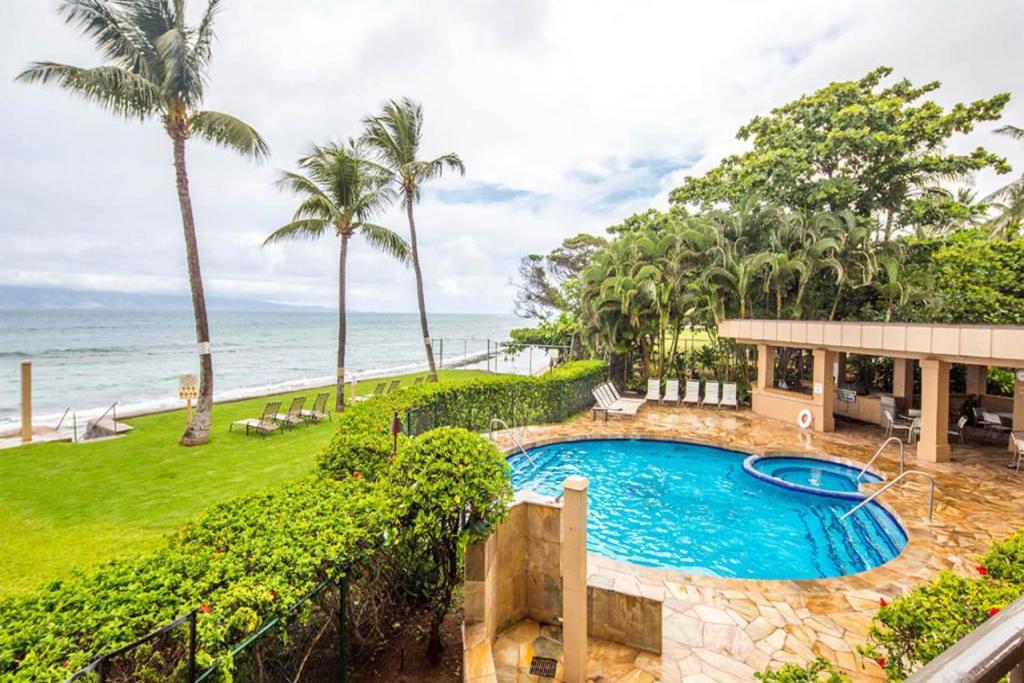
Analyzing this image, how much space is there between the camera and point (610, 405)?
14984mm

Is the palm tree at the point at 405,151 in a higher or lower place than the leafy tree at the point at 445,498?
higher

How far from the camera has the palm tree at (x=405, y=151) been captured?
16016mm

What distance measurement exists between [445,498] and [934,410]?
38.0ft

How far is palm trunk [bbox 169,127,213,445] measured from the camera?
11.1 meters

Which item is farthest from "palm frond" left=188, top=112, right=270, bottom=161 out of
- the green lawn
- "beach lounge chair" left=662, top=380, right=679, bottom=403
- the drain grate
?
"beach lounge chair" left=662, top=380, right=679, bottom=403

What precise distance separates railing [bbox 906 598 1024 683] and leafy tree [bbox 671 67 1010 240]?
17.8 m

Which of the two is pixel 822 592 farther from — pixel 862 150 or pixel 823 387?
pixel 862 150

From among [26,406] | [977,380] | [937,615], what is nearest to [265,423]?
[26,406]

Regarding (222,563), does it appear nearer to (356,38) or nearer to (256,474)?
(256,474)

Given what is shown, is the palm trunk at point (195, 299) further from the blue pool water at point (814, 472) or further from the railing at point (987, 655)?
the blue pool water at point (814, 472)

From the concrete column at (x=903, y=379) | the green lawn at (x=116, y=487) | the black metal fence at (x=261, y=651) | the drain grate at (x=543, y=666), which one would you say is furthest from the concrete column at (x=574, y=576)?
the concrete column at (x=903, y=379)

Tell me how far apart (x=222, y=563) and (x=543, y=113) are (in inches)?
804

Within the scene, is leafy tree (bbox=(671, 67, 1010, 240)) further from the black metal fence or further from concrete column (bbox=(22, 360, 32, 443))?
concrete column (bbox=(22, 360, 32, 443))

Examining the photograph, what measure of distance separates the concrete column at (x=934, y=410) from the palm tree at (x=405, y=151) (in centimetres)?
1367
